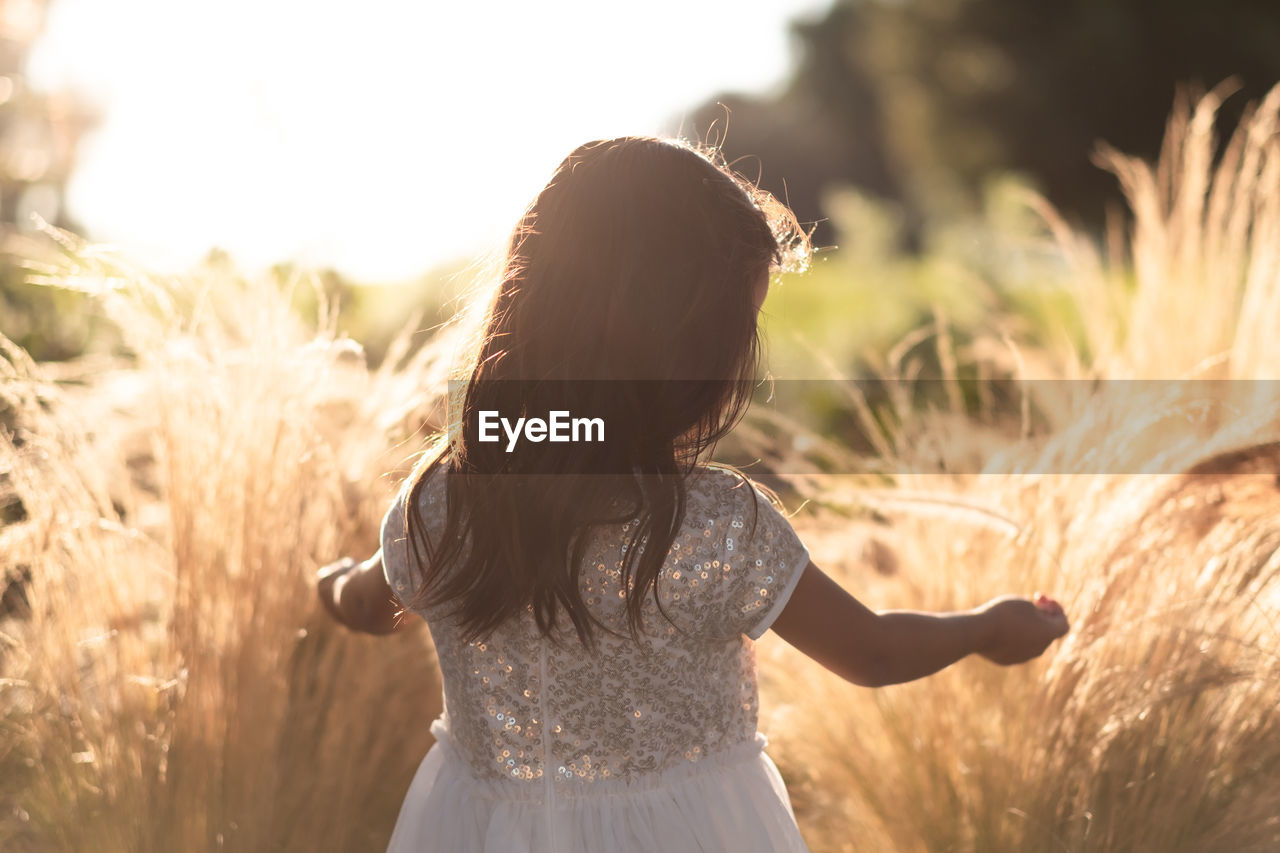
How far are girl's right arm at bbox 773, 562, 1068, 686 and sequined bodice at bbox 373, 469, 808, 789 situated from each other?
5 centimetres

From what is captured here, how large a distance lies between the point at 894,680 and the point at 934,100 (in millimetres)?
23231

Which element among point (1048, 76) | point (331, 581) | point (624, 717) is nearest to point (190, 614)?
point (331, 581)

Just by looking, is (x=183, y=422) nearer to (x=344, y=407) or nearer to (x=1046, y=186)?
(x=344, y=407)

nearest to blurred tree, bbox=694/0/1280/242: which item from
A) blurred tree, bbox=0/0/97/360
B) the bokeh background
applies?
blurred tree, bbox=0/0/97/360

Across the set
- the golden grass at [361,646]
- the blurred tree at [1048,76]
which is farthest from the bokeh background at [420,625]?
the blurred tree at [1048,76]

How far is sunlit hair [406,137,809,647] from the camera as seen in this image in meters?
1.37

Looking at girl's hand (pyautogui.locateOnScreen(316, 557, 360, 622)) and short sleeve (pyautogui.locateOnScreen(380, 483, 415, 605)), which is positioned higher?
short sleeve (pyautogui.locateOnScreen(380, 483, 415, 605))

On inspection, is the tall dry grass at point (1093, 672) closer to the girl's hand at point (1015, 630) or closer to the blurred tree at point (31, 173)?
the girl's hand at point (1015, 630)

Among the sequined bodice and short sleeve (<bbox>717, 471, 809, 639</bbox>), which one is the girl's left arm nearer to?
the sequined bodice

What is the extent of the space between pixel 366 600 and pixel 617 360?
0.64 metres

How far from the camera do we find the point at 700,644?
4.83 ft

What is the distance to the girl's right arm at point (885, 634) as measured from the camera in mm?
1426

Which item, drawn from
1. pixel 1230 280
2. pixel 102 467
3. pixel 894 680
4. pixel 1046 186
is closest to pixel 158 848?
pixel 102 467

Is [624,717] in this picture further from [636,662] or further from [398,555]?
[398,555]
